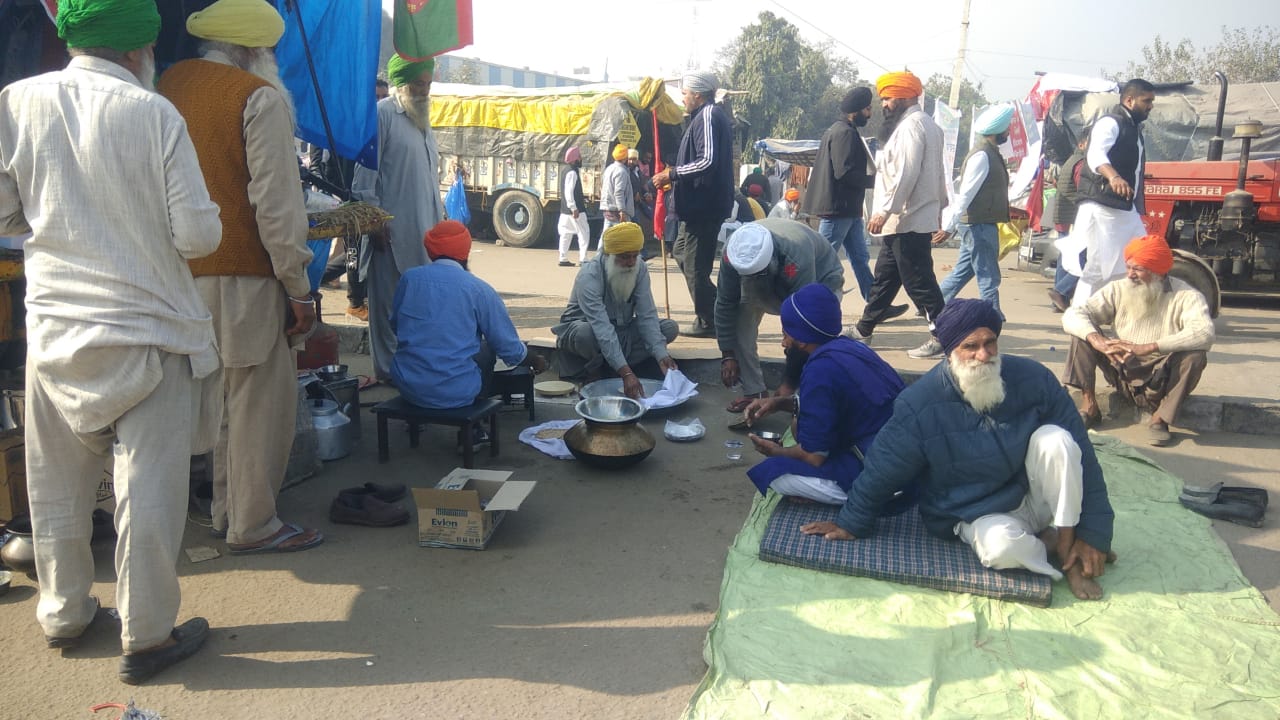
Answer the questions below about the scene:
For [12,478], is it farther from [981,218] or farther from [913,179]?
[981,218]

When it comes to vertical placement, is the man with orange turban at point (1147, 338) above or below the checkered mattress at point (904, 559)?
above

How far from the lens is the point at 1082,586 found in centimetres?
329

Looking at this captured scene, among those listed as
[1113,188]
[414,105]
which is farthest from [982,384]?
[1113,188]

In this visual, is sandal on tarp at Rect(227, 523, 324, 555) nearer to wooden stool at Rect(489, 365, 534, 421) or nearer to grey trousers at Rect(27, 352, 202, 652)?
grey trousers at Rect(27, 352, 202, 652)

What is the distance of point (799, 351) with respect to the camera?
4.48 metres

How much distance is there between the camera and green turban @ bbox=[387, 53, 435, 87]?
5422mm

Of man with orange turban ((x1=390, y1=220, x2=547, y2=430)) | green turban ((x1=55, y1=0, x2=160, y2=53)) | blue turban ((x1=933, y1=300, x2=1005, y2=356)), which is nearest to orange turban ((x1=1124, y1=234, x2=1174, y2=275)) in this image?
blue turban ((x1=933, y1=300, x2=1005, y2=356))

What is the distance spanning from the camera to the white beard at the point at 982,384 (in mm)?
3238

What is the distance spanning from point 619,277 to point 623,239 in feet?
1.01

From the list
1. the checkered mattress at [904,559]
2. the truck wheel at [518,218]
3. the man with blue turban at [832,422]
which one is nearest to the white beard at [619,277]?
the man with blue turban at [832,422]

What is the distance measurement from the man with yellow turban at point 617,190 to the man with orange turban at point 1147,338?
6804mm

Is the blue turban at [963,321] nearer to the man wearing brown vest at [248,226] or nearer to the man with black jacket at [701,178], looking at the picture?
the man wearing brown vest at [248,226]

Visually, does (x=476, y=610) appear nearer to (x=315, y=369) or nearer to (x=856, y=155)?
(x=315, y=369)

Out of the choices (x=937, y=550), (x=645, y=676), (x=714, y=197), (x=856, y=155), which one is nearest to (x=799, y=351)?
(x=937, y=550)
